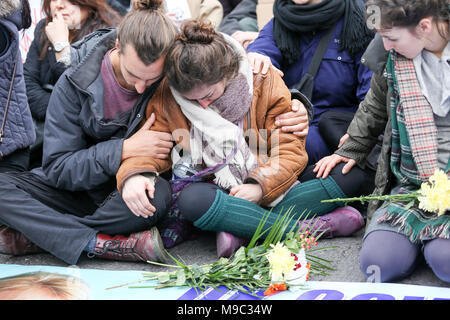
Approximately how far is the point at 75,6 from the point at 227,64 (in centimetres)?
142

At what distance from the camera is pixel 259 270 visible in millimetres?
2283

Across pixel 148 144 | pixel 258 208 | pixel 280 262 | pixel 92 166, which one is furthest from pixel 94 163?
pixel 280 262

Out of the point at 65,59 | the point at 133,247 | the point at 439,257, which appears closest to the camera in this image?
the point at 439,257

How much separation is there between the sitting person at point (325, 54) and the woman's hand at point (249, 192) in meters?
0.53

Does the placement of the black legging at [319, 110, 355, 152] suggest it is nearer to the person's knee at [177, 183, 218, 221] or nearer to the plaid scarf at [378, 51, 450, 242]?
the plaid scarf at [378, 51, 450, 242]

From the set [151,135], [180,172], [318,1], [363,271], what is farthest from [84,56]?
[363,271]

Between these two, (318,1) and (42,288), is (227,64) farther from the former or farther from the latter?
(42,288)

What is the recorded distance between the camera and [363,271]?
7.52 feet

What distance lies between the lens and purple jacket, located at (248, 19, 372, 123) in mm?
3082

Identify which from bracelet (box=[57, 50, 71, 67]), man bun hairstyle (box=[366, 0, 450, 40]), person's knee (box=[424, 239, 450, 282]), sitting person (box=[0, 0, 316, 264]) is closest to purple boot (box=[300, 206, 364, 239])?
sitting person (box=[0, 0, 316, 264])

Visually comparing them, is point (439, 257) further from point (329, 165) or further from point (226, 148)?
point (226, 148)

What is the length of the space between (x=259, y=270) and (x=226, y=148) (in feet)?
1.96

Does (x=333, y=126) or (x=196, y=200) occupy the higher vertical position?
(x=333, y=126)

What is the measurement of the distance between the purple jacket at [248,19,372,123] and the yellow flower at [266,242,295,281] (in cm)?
117
